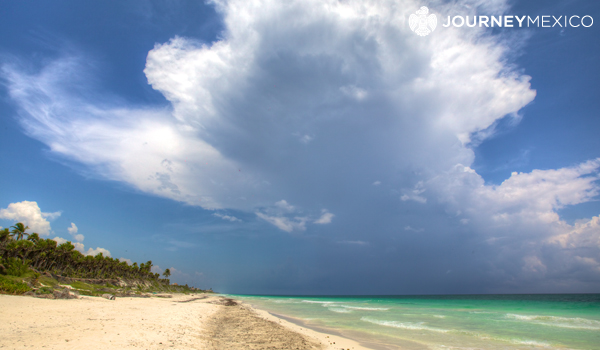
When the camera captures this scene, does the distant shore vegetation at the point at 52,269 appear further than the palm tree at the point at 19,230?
No

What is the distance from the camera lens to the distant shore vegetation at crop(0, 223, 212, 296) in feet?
99.8

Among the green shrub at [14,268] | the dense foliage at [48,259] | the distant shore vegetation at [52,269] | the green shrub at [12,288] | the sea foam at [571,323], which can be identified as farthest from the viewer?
the dense foliage at [48,259]

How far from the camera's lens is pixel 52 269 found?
200ft

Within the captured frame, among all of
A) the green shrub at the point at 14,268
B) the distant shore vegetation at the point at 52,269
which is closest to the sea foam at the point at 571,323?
the distant shore vegetation at the point at 52,269

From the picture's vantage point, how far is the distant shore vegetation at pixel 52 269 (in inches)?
1198

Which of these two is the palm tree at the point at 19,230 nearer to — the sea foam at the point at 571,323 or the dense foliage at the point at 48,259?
the dense foliage at the point at 48,259

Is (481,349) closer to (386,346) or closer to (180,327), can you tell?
(386,346)

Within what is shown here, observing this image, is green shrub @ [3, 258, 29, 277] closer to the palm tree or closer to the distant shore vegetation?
the distant shore vegetation

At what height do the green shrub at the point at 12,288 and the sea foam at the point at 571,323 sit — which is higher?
the green shrub at the point at 12,288

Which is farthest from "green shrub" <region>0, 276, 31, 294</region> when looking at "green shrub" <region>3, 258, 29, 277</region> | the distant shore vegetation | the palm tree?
the palm tree

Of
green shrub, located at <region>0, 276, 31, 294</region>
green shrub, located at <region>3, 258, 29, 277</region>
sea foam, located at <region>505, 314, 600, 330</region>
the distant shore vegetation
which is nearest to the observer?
green shrub, located at <region>0, 276, 31, 294</region>

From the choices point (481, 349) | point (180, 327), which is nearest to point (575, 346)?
point (481, 349)

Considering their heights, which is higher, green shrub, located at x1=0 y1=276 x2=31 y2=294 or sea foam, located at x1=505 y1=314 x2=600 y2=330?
green shrub, located at x1=0 y1=276 x2=31 y2=294

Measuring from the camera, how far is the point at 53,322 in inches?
533
